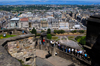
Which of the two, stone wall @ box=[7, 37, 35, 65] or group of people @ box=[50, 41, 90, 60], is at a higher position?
stone wall @ box=[7, 37, 35, 65]

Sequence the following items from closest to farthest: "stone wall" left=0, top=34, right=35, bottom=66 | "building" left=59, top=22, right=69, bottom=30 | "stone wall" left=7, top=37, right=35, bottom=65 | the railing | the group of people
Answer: "stone wall" left=0, top=34, right=35, bottom=66 → "stone wall" left=7, top=37, right=35, bottom=65 → the railing → the group of people → "building" left=59, top=22, right=69, bottom=30

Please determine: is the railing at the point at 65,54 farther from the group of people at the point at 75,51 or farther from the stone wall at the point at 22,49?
the stone wall at the point at 22,49

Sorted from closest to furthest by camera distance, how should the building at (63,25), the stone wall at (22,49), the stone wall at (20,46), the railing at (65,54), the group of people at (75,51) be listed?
1. the stone wall at (20,46)
2. the stone wall at (22,49)
3. the railing at (65,54)
4. the group of people at (75,51)
5. the building at (63,25)

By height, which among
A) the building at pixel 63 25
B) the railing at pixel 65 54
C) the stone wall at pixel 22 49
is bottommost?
the building at pixel 63 25

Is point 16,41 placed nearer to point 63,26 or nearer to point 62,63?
point 62,63

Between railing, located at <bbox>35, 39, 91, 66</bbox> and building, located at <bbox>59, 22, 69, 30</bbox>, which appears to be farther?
building, located at <bbox>59, 22, 69, 30</bbox>

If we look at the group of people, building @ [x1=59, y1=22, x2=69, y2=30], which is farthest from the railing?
building @ [x1=59, y1=22, x2=69, y2=30]

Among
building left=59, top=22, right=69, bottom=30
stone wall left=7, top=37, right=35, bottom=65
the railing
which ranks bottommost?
building left=59, top=22, right=69, bottom=30

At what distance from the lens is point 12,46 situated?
21.1 feet

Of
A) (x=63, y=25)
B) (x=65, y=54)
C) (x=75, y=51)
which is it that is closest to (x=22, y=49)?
(x=65, y=54)

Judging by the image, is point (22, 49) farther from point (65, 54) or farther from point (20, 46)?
point (65, 54)

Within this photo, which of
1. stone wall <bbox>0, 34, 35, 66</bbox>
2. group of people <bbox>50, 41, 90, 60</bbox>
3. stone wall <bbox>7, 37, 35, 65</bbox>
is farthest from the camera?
group of people <bbox>50, 41, 90, 60</bbox>

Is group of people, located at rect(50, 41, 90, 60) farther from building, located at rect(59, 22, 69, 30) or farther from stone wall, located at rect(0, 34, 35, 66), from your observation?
building, located at rect(59, 22, 69, 30)

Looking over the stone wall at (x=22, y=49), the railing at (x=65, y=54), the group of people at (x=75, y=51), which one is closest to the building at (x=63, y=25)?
the railing at (x=65, y=54)
